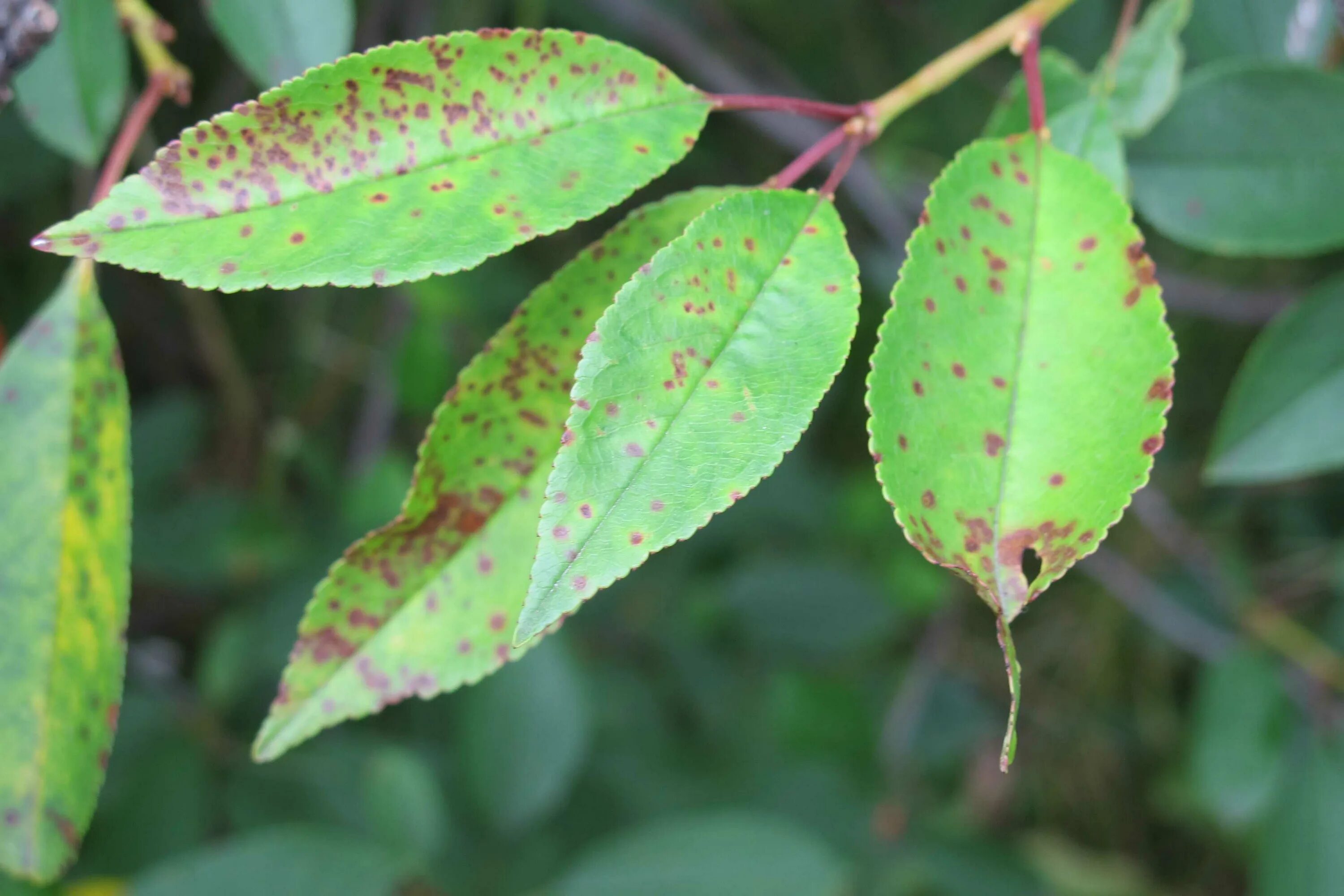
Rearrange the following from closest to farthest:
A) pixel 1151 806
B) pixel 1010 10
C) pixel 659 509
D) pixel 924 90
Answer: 1. pixel 659 509
2. pixel 924 90
3. pixel 1010 10
4. pixel 1151 806

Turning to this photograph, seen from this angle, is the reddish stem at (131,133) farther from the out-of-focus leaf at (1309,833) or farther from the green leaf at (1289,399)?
the out-of-focus leaf at (1309,833)

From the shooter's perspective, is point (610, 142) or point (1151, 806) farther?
point (1151, 806)

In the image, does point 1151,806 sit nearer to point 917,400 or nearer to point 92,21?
point 917,400

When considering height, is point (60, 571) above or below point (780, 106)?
below

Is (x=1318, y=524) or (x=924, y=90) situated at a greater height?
(x=924, y=90)

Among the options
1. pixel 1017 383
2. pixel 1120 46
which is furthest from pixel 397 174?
pixel 1120 46

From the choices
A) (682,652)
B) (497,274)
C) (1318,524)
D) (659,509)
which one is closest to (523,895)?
(682,652)

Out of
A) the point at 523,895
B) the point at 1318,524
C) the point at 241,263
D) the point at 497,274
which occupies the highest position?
the point at 241,263

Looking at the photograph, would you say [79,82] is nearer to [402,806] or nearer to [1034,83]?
[1034,83]
